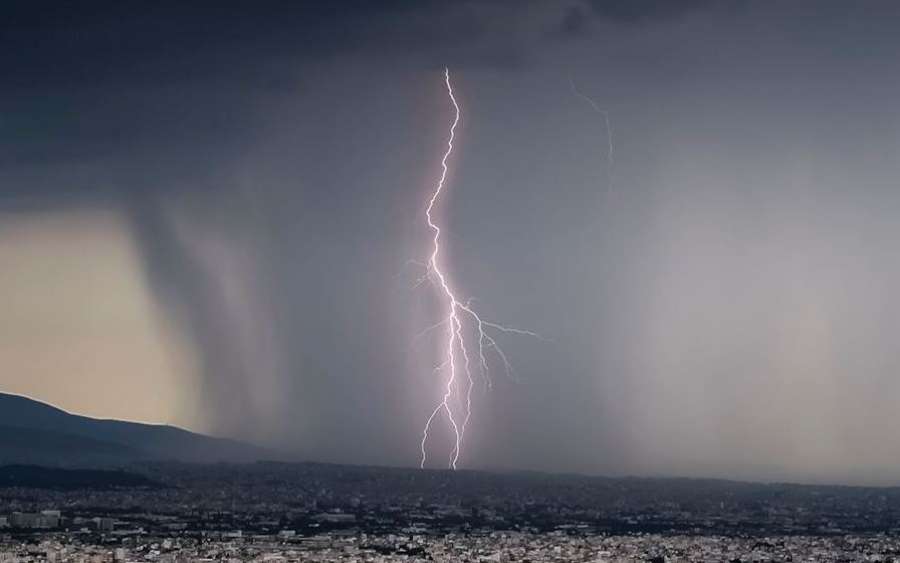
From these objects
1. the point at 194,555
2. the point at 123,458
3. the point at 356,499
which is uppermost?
the point at 123,458

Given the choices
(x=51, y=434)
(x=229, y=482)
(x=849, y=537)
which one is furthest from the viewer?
(x=51, y=434)

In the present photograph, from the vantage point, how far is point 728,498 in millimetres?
88188

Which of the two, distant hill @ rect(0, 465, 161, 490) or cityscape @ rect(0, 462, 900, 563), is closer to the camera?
cityscape @ rect(0, 462, 900, 563)

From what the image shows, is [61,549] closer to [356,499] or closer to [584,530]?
[584,530]

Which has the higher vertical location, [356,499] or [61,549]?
[356,499]

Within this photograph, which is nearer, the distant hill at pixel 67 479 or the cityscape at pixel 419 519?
the cityscape at pixel 419 519

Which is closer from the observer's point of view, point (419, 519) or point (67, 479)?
→ point (419, 519)

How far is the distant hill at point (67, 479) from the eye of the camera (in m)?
85.6

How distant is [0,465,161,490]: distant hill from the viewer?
8562 centimetres

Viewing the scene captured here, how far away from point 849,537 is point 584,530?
8.17 m

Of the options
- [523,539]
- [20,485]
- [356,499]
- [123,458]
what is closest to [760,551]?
[523,539]

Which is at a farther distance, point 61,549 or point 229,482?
point 229,482

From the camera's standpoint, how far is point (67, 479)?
3504 inches

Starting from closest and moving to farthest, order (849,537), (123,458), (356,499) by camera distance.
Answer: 1. (849,537)
2. (356,499)
3. (123,458)
